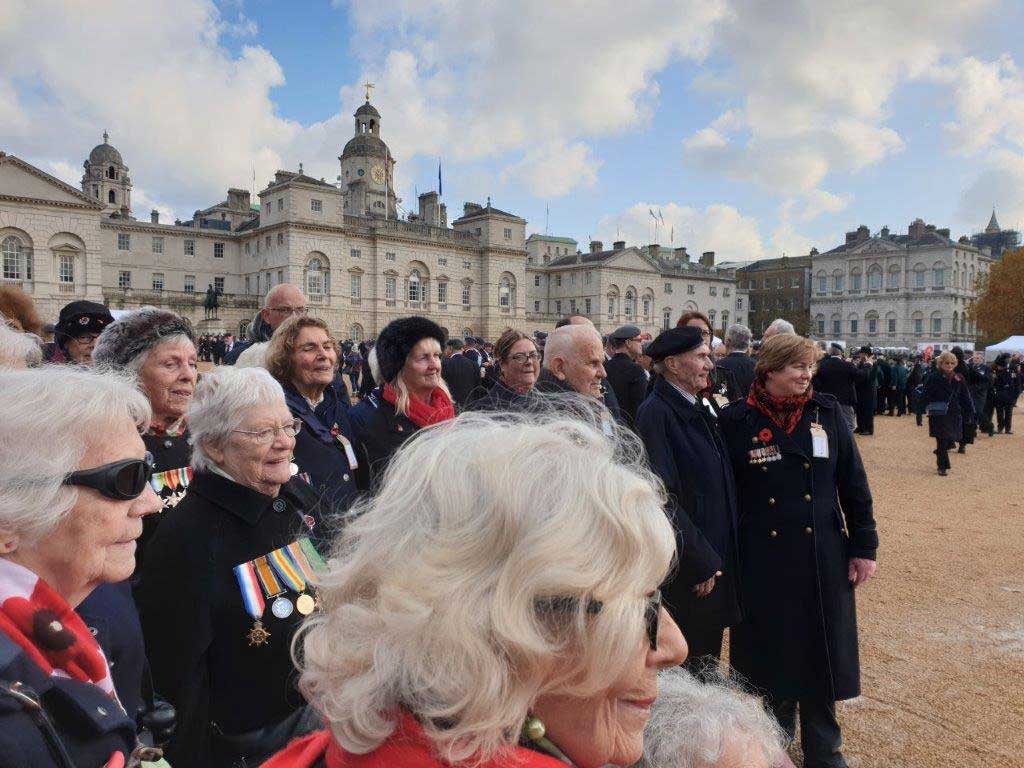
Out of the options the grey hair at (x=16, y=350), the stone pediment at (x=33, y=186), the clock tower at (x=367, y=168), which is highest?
the clock tower at (x=367, y=168)

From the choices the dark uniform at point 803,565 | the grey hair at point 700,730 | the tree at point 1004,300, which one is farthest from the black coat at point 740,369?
the tree at point 1004,300

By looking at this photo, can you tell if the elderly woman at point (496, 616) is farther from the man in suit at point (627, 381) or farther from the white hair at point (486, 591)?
the man in suit at point (627, 381)

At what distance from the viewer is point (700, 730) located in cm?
133

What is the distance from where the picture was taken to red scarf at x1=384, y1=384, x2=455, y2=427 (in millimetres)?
4102

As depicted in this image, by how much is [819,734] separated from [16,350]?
4.14 metres

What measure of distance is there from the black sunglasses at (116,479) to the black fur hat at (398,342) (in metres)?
2.56

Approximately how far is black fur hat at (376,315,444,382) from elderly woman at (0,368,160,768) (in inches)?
96.9

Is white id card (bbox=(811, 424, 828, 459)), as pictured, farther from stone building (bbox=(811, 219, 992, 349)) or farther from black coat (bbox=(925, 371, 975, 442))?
stone building (bbox=(811, 219, 992, 349))

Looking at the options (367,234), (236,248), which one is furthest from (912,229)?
(236,248)

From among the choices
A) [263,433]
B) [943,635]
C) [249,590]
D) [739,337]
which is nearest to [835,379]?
[739,337]

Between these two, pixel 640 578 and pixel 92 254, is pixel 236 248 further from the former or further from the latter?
pixel 640 578

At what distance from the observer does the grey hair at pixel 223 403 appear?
8.26 feet

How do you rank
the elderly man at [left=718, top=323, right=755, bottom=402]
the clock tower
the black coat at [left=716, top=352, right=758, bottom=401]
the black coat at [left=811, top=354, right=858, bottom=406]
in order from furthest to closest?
the clock tower, the black coat at [left=811, top=354, right=858, bottom=406], the black coat at [left=716, top=352, right=758, bottom=401], the elderly man at [left=718, top=323, right=755, bottom=402]

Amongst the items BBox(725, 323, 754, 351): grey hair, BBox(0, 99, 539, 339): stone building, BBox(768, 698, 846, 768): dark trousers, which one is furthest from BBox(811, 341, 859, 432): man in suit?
BBox(0, 99, 539, 339): stone building
